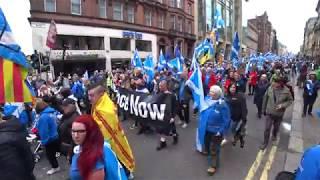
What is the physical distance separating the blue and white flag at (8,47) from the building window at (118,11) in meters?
31.8

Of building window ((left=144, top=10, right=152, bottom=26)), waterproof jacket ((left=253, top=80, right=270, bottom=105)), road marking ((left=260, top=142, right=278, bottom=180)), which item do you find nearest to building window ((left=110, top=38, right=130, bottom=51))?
building window ((left=144, top=10, right=152, bottom=26))

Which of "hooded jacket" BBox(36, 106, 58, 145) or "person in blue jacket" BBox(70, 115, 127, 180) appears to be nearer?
"person in blue jacket" BBox(70, 115, 127, 180)

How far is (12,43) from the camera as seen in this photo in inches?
178

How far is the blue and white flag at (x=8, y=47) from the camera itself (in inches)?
175

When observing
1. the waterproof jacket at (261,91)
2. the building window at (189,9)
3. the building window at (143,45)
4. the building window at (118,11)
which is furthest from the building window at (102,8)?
the waterproof jacket at (261,91)

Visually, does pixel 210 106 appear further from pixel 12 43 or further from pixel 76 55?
pixel 76 55

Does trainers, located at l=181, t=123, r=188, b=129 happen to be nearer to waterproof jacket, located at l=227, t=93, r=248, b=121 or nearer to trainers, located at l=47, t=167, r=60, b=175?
waterproof jacket, located at l=227, t=93, r=248, b=121

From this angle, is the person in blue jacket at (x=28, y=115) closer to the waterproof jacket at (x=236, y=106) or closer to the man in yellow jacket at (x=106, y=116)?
the man in yellow jacket at (x=106, y=116)

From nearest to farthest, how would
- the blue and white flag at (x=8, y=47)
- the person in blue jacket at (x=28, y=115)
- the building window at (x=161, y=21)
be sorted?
the blue and white flag at (x=8, y=47) → the person in blue jacket at (x=28, y=115) → the building window at (x=161, y=21)

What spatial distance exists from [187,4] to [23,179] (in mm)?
51212

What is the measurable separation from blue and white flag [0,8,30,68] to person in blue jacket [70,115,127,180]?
1.92 metres

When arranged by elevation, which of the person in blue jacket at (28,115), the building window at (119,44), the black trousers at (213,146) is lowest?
the black trousers at (213,146)

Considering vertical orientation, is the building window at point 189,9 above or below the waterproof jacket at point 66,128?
above

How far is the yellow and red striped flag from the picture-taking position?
14.1ft
